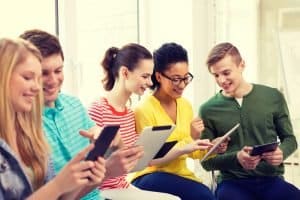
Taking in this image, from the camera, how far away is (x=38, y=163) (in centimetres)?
164

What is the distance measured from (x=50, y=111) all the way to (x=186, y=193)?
2.79ft

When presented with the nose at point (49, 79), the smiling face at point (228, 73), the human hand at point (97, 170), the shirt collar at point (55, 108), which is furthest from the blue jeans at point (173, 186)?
the human hand at point (97, 170)

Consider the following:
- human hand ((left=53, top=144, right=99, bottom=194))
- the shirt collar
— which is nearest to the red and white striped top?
the shirt collar

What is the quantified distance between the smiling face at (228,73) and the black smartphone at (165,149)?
44 centimetres

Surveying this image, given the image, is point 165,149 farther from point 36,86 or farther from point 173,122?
point 36,86

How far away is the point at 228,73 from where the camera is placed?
8.77ft

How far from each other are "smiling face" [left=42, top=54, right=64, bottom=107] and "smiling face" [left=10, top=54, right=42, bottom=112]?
291 mm

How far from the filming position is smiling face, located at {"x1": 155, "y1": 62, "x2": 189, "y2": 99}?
8.80 feet

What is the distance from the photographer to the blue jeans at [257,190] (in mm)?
2553

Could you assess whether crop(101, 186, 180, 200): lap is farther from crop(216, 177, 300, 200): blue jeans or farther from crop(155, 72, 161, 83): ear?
crop(155, 72, 161, 83): ear

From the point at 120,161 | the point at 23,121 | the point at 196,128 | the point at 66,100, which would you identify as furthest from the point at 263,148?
the point at 23,121

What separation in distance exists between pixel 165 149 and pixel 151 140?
24 centimetres

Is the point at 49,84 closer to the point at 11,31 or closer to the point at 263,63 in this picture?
the point at 11,31

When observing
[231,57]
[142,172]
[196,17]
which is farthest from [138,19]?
[142,172]
